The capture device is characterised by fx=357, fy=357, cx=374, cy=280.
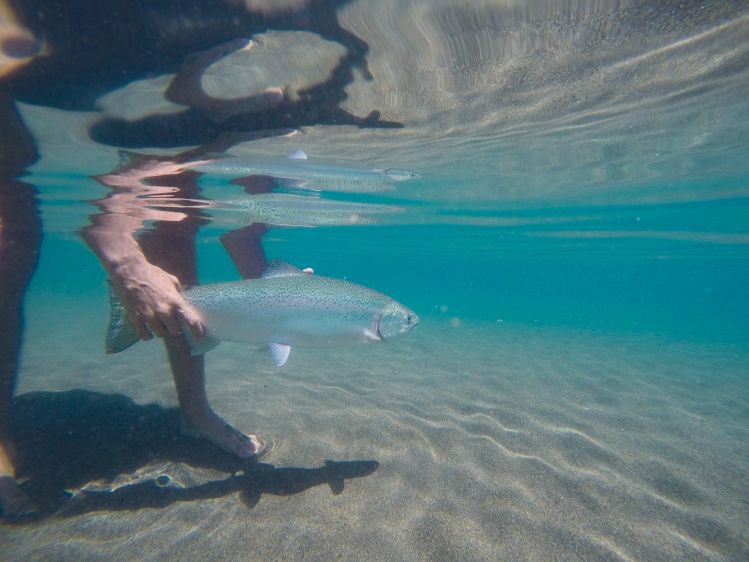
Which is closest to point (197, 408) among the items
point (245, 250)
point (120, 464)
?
point (120, 464)

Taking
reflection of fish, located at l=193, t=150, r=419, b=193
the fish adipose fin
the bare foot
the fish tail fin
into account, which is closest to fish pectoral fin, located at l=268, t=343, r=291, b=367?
the fish adipose fin

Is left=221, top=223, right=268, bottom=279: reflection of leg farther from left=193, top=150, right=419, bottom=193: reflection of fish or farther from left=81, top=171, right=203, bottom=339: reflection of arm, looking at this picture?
left=193, top=150, right=419, bottom=193: reflection of fish

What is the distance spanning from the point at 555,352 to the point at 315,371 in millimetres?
11398

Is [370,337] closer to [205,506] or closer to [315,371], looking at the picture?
[205,506]

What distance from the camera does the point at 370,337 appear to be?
3.91 meters

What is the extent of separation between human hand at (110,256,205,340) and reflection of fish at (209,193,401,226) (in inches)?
348

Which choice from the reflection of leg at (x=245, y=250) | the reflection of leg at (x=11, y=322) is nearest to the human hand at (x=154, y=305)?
the reflection of leg at (x=11, y=322)

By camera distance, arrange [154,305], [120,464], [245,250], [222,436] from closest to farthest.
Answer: [154,305] → [120,464] → [222,436] → [245,250]

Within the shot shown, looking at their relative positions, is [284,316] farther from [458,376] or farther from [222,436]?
[458,376]

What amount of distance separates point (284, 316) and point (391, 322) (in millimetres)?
1145

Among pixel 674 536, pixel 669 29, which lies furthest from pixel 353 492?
pixel 669 29

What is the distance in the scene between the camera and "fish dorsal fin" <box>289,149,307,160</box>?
9.02 metres

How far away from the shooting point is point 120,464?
4660 mm

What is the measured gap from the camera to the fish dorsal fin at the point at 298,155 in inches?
355
